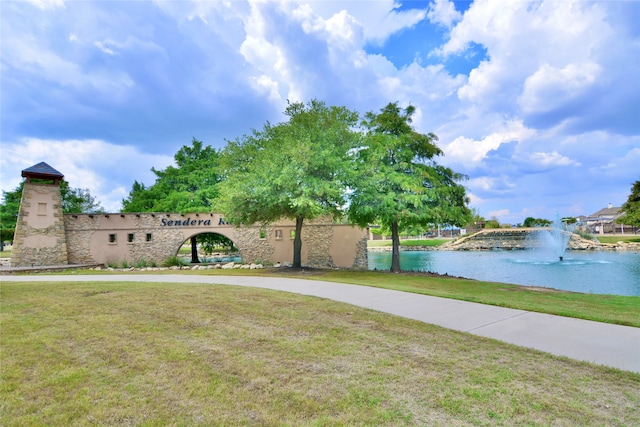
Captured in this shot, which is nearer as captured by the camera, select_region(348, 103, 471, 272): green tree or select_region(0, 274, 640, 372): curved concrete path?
select_region(0, 274, 640, 372): curved concrete path

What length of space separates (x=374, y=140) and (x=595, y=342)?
41.9 ft

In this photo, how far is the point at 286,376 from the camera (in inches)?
143

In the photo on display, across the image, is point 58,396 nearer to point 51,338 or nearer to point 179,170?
point 51,338

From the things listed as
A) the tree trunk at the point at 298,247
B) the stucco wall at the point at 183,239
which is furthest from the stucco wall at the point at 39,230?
the tree trunk at the point at 298,247

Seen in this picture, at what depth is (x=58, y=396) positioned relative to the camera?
3.26 m

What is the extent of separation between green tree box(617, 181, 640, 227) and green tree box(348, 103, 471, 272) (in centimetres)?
3358

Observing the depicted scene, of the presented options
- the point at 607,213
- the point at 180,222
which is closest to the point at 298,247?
the point at 180,222

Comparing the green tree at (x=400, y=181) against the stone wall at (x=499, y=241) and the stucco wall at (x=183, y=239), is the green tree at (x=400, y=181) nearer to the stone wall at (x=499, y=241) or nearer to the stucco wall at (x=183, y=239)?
the stucco wall at (x=183, y=239)

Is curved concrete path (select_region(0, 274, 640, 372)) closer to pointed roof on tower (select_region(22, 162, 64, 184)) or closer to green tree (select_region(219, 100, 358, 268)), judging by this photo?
green tree (select_region(219, 100, 358, 268))

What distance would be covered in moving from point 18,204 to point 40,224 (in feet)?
51.7

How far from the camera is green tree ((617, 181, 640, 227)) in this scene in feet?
122

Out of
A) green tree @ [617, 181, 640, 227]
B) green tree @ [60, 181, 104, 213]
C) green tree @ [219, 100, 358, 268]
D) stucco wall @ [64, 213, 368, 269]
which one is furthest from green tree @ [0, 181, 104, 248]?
green tree @ [617, 181, 640, 227]

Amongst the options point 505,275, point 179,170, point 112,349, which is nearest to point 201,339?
point 112,349

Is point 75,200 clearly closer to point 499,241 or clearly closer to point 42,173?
point 42,173
